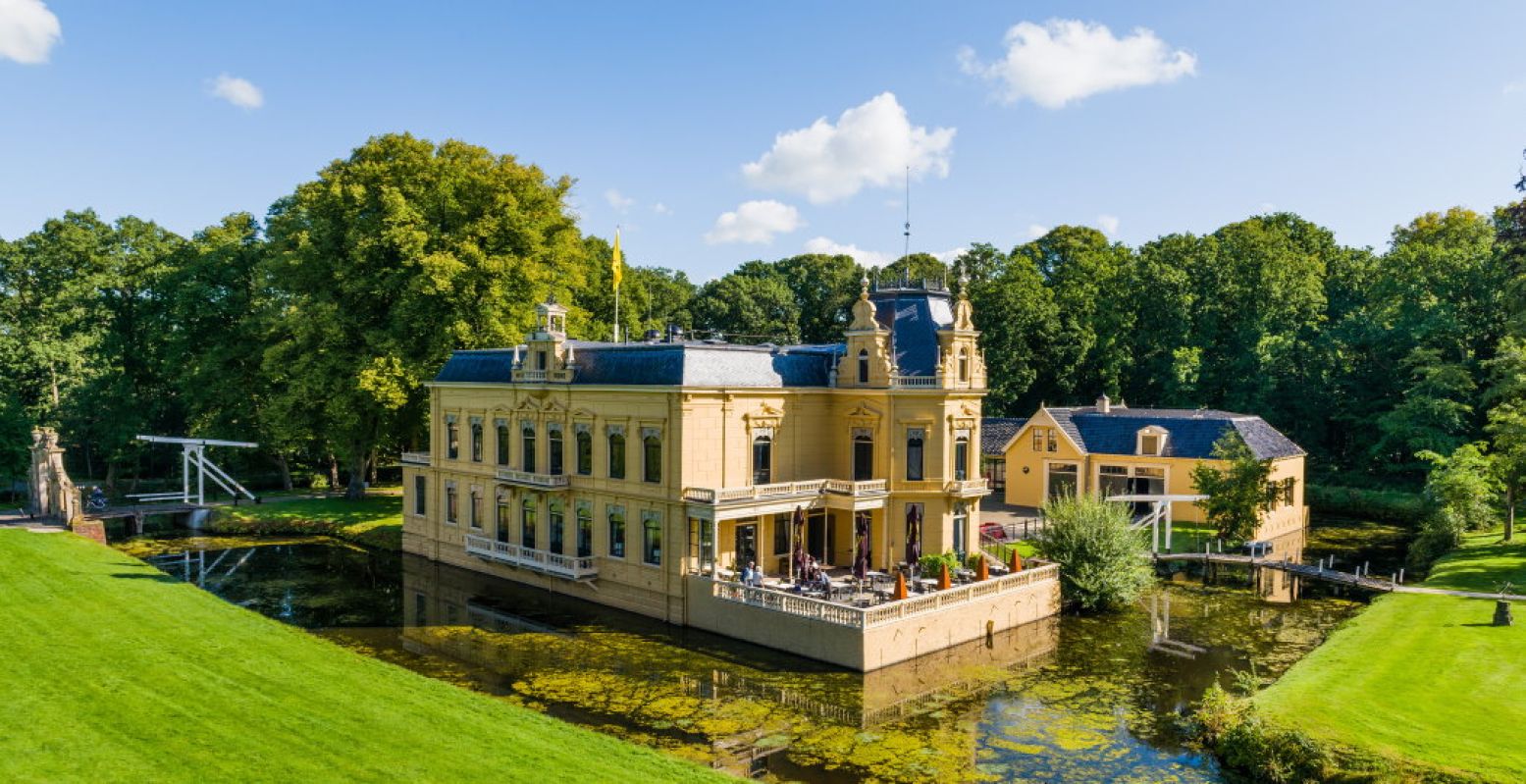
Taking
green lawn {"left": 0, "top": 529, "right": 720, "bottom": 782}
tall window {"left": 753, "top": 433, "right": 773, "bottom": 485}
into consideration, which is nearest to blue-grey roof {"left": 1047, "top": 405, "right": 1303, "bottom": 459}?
tall window {"left": 753, "top": 433, "right": 773, "bottom": 485}

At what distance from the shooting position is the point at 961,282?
32.3m

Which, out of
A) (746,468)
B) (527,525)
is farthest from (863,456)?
(527,525)

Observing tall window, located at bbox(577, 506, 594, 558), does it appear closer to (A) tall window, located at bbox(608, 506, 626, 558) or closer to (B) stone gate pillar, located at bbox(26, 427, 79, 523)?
(A) tall window, located at bbox(608, 506, 626, 558)

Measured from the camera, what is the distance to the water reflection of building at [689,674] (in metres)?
20.3

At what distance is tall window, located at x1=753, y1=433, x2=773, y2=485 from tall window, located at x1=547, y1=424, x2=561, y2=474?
7.16m

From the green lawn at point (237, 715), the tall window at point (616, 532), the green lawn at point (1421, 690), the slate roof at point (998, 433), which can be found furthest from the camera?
the slate roof at point (998, 433)

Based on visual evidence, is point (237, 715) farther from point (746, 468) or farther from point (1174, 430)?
point (1174, 430)

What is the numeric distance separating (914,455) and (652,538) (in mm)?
8645

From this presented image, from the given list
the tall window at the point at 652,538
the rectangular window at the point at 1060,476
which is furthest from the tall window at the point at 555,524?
the rectangular window at the point at 1060,476

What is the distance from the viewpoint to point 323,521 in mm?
43625

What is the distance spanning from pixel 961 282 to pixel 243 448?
41287 millimetres

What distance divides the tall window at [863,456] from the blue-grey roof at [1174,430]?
1983 cm

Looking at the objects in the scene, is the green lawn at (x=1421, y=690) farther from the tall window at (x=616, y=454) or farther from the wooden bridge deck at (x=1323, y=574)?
the tall window at (x=616, y=454)

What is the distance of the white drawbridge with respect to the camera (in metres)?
44.6
